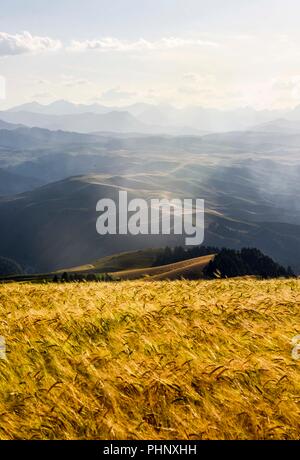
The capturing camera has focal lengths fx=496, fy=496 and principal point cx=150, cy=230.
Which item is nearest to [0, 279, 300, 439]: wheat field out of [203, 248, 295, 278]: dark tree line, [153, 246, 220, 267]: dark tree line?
[203, 248, 295, 278]: dark tree line

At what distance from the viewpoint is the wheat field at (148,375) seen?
533 centimetres

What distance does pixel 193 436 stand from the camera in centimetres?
519

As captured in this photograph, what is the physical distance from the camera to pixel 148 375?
624 centimetres

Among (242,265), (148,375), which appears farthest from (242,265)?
(148,375)

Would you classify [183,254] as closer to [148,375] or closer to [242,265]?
[242,265]

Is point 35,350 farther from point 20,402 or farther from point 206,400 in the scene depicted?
point 206,400

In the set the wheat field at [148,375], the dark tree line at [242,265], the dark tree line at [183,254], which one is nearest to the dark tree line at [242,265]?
the dark tree line at [242,265]

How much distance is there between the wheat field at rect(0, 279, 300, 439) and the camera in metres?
5.33

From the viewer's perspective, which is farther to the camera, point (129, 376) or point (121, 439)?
point (129, 376)

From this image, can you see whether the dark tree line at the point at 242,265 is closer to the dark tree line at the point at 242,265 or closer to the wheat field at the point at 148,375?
the dark tree line at the point at 242,265

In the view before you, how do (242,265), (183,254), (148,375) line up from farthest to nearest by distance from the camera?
1. (183,254)
2. (242,265)
3. (148,375)
